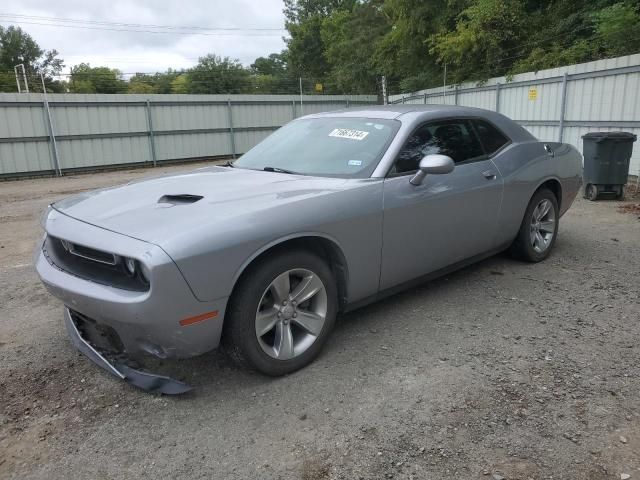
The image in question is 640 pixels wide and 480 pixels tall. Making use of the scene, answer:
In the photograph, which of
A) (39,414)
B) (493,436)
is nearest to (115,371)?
(39,414)

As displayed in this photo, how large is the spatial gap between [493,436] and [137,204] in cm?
228

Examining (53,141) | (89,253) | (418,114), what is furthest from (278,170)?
(53,141)

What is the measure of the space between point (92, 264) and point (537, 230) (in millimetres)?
4054

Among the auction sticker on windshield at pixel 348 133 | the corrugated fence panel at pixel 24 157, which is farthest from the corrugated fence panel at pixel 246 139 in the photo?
the auction sticker on windshield at pixel 348 133

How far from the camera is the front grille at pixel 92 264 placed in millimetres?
2572

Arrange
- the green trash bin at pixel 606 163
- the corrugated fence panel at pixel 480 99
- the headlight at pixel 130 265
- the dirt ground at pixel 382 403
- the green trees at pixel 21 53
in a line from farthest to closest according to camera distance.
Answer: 1. the green trees at pixel 21 53
2. the corrugated fence panel at pixel 480 99
3. the green trash bin at pixel 606 163
4. the headlight at pixel 130 265
5. the dirt ground at pixel 382 403

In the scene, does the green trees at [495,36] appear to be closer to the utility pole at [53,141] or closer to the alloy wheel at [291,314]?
the alloy wheel at [291,314]

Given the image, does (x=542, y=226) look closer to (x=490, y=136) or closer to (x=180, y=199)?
(x=490, y=136)

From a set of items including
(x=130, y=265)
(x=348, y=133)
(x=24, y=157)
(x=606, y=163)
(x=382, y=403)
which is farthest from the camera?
(x=24, y=157)

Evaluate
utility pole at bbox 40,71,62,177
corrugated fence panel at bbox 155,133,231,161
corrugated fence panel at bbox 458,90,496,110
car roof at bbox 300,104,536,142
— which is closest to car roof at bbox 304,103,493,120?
Answer: car roof at bbox 300,104,536,142

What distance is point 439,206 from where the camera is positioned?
12.3ft

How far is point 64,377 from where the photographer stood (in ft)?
10.2

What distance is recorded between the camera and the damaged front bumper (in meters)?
2.71

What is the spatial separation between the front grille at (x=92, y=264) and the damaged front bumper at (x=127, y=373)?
45 cm
